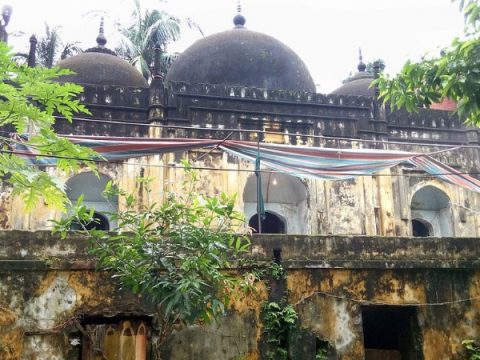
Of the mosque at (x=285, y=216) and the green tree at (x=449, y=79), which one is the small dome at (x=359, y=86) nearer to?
the mosque at (x=285, y=216)

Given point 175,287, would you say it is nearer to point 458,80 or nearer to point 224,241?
point 224,241

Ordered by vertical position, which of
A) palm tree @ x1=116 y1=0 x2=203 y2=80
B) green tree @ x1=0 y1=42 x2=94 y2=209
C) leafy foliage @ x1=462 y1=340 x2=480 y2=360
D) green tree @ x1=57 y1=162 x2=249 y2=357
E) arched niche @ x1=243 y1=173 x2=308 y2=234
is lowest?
leafy foliage @ x1=462 y1=340 x2=480 y2=360

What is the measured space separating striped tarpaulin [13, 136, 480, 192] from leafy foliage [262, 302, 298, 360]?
231cm

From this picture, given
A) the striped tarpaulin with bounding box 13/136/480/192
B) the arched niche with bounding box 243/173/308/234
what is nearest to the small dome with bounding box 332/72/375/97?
the arched niche with bounding box 243/173/308/234

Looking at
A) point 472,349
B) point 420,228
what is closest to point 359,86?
point 420,228

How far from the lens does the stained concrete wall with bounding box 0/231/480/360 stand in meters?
5.31

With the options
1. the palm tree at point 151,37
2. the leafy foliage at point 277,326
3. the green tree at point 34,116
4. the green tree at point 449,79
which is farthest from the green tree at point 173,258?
the palm tree at point 151,37

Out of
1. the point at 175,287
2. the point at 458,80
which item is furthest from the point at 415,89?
the point at 175,287

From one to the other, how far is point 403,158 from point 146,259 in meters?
4.97

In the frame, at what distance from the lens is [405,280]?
6234mm

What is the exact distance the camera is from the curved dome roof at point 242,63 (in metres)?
11.7

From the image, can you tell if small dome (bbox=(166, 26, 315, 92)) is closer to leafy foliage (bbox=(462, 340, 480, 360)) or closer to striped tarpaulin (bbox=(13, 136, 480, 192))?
striped tarpaulin (bbox=(13, 136, 480, 192))

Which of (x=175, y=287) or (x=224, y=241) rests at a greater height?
(x=224, y=241)

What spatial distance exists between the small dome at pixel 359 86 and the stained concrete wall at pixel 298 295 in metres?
7.35
